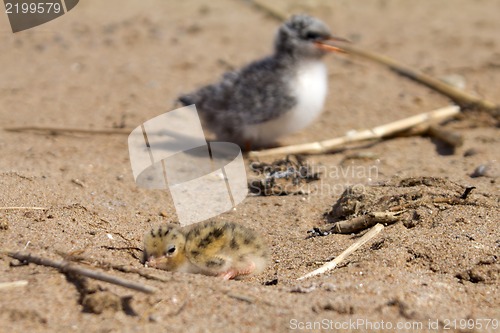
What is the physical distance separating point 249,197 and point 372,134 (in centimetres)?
177

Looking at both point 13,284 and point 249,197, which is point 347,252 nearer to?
point 249,197

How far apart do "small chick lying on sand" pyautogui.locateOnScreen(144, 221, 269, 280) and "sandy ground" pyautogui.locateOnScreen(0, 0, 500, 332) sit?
0.38 feet

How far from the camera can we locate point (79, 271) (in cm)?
333

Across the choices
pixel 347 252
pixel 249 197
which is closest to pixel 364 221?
pixel 347 252

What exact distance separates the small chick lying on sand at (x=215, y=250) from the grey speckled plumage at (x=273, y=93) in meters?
2.26

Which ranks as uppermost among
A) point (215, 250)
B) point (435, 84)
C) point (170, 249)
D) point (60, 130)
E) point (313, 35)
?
point (313, 35)

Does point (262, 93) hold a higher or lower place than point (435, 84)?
higher

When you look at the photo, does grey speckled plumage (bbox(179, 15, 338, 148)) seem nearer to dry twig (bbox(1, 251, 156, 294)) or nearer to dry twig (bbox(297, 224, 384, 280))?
dry twig (bbox(297, 224, 384, 280))

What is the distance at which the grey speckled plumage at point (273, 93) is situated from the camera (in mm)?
6141

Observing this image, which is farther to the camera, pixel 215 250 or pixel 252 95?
pixel 252 95

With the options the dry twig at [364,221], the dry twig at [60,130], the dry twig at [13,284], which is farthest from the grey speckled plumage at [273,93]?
the dry twig at [13,284]

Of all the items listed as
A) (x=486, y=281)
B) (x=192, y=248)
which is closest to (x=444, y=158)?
(x=486, y=281)

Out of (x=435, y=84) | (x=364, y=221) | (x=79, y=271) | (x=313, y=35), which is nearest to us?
(x=79, y=271)

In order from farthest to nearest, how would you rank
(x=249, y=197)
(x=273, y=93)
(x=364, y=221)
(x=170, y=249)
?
1. (x=273, y=93)
2. (x=249, y=197)
3. (x=364, y=221)
4. (x=170, y=249)
